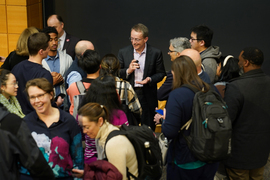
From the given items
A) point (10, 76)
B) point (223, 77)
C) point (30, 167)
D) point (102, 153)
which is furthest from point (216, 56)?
point (30, 167)

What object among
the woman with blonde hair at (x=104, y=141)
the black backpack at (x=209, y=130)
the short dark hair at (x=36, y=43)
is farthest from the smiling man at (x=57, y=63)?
the black backpack at (x=209, y=130)

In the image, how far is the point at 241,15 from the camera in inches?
216

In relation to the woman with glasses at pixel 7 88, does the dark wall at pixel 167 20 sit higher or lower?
higher

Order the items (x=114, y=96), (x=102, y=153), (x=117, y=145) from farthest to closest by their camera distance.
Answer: (x=114, y=96) → (x=102, y=153) → (x=117, y=145)

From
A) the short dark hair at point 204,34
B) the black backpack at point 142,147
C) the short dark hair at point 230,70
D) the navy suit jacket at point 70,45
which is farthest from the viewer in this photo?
the navy suit jacket at point 70,45

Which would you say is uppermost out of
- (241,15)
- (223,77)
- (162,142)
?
(241,15)

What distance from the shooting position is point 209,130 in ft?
7.61

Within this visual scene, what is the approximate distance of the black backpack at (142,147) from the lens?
83.6 inches

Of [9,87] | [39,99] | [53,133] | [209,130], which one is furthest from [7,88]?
[209,130]

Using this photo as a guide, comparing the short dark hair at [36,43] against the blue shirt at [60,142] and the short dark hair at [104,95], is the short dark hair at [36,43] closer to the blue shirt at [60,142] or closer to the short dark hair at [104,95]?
the short dark hair at [104,95]

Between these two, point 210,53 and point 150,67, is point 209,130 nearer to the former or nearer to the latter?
point 210,53

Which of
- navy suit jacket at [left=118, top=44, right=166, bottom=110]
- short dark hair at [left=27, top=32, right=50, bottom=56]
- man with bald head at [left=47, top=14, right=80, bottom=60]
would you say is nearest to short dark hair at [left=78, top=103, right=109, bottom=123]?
short dark hair at [left=27, top=32, right=50, bottom=56]

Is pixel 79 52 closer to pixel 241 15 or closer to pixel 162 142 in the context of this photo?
pixel 162 142

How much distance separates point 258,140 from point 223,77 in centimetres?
75
